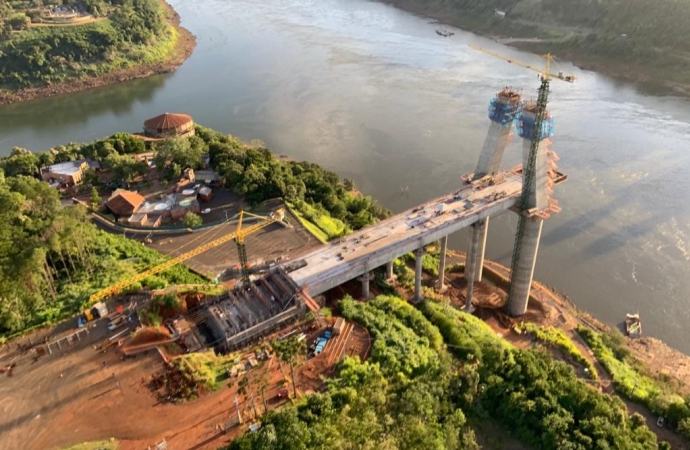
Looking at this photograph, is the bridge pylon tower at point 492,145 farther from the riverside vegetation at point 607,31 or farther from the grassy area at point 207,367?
the riverside vegetation at point 607,31

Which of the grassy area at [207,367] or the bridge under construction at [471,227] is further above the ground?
the bridge under construction at [471,227]

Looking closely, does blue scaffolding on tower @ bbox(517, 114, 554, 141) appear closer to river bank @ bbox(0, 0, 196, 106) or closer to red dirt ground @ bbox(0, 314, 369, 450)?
red dirt ground @ bbox(0, 314, 369, 450)

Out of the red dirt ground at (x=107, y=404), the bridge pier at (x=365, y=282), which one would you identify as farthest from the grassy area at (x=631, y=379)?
the red dirt ground at (x=107, y=404)

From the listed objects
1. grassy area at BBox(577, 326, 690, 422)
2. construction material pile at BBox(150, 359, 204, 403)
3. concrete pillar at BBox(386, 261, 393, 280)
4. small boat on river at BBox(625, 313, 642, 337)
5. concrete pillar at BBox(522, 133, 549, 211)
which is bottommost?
small boat on river at BBox(625, 313, 642, 337)

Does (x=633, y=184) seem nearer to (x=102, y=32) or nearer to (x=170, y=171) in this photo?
(x=170, y=171)

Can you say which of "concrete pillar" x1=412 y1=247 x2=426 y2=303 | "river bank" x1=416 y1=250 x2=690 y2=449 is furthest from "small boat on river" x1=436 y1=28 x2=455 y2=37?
"concrete pillar" x1=412 y1=247 x2=426 y2=303

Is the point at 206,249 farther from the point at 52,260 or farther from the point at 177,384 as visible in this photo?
the point at 177,384
